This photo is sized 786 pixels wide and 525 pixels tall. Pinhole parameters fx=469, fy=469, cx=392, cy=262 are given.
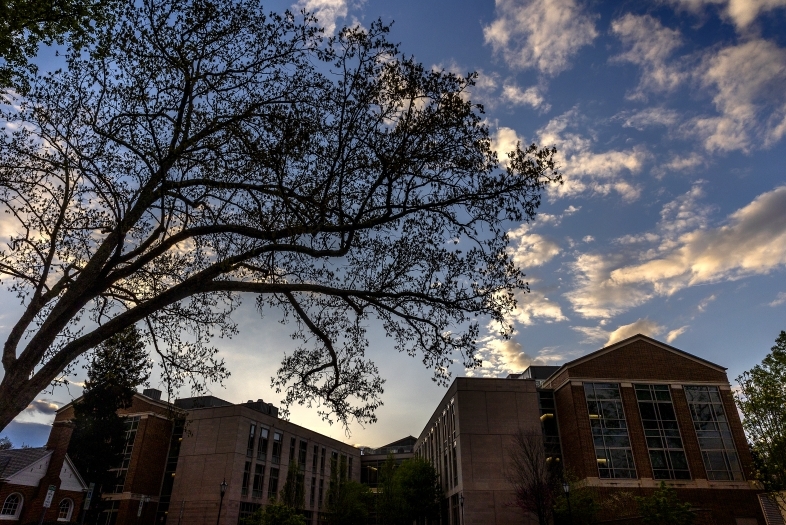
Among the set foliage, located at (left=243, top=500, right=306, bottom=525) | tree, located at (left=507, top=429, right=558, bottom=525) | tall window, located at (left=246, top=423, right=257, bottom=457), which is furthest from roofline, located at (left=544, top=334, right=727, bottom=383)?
tall window, located at (left=246, top=423, right=257, bottom=457)

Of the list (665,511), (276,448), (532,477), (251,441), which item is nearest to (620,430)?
(665,511)

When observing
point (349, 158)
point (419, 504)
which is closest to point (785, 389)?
point (419, 504)

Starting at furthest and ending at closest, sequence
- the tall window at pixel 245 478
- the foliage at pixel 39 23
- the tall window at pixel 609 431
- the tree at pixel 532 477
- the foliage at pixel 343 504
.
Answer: the tall window at pixel 245 478
the foliage at pixel 343 504
the tall window at pixel 609 431
the tree at pixel 532 477
the foliage at pixel 39 23

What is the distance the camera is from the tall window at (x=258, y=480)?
5238 cm

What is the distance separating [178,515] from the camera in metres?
49.1

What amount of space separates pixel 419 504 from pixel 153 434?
99.7 feet

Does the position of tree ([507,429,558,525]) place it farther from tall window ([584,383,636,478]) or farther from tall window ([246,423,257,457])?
tall window ([246,423,257,457])

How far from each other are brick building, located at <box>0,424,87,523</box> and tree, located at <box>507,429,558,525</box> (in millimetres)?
30010

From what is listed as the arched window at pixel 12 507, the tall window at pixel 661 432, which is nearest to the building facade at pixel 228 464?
the arched window at pixel 12 507

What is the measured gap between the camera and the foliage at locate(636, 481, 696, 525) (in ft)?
98.8

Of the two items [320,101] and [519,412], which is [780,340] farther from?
[320,101]

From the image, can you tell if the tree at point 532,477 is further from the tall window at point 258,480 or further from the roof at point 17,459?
the roof at point 17,459

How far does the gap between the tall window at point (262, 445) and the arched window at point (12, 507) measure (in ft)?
92.1

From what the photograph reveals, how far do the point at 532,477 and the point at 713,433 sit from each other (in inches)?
656
